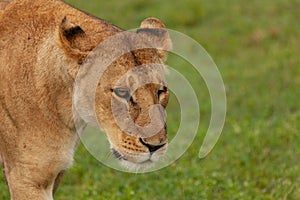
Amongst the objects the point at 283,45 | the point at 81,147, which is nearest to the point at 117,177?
the point at 81,147

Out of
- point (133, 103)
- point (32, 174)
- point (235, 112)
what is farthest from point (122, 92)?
point (235, 112)

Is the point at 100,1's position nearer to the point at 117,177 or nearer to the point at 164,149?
the point at 117,177

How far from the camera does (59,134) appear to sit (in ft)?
13.8

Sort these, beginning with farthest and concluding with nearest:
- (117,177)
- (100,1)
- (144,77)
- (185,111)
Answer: (100,1)
(185,111)
(117,177)
(144,77)

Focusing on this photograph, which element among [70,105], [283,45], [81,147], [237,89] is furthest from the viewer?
[283,45]

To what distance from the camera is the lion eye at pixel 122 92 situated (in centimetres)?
383

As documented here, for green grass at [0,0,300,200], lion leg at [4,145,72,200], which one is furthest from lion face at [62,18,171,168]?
green grass at [0,0,300,200]

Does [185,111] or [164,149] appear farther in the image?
[185,111]

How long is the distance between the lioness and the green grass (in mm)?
1383

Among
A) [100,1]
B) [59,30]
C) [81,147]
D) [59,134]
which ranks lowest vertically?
[100,1]

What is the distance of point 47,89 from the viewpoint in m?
4.17

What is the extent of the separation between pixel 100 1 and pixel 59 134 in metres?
8.83

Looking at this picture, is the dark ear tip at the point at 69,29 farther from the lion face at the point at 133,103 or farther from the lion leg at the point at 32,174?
the lion leg at the point at 32,174

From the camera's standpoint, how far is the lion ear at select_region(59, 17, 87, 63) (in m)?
3.91
